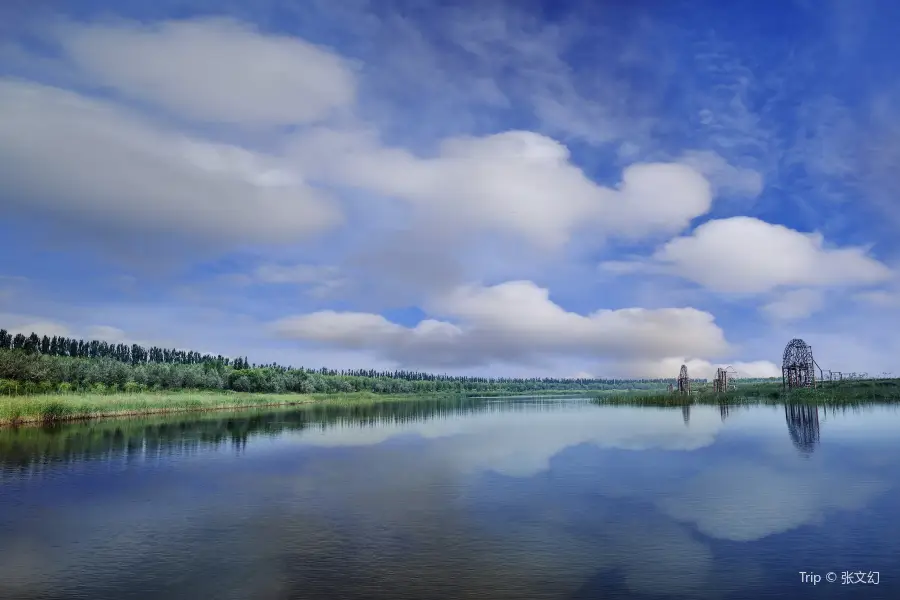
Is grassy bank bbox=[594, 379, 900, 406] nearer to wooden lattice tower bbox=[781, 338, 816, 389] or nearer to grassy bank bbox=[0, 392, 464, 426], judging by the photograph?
wooden lattice tower bbox=[781, 338, 816, 389]

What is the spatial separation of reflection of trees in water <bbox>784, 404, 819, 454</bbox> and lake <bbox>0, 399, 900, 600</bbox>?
711 millimetres

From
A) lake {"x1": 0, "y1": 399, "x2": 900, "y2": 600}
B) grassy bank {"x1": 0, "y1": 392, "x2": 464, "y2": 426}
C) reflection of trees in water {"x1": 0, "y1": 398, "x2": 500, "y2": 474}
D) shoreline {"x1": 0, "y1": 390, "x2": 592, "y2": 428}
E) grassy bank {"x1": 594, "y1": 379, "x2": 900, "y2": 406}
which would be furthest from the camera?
grassy bank {"x1": 594, "y1": 379, "x2": 900, "y2": 406}

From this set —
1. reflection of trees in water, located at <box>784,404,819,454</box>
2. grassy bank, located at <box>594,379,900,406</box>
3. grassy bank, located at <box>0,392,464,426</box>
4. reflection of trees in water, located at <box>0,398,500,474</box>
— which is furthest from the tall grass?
grassy bank, located at <box>594,379,900,406</box>

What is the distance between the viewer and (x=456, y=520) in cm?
2445

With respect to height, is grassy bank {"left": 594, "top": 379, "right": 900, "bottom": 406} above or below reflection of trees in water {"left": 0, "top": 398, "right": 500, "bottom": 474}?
above

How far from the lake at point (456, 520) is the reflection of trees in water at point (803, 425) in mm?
711

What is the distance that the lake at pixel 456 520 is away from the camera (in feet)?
57.1

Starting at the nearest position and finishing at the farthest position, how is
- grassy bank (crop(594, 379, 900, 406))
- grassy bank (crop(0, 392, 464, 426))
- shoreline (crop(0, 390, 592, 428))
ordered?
1. shoreline (crop(0, 390, 592, 428))
2. grassy bank (crop(0, 392, 464, 426))
3. grassy bank (crop(594, 379, 900, 406))

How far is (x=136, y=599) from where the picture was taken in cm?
1634

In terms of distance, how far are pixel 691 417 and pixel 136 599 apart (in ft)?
232

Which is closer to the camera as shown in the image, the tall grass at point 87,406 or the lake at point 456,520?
the lake at point 456,520

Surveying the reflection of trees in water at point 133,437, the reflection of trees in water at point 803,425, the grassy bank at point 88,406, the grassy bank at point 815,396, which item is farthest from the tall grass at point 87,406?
the grassy bank at point 815,396

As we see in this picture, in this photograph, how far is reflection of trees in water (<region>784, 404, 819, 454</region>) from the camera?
44706 mm

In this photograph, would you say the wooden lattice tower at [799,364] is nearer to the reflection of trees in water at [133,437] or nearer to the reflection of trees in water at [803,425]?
the reflection of trees in water at [803,425]
